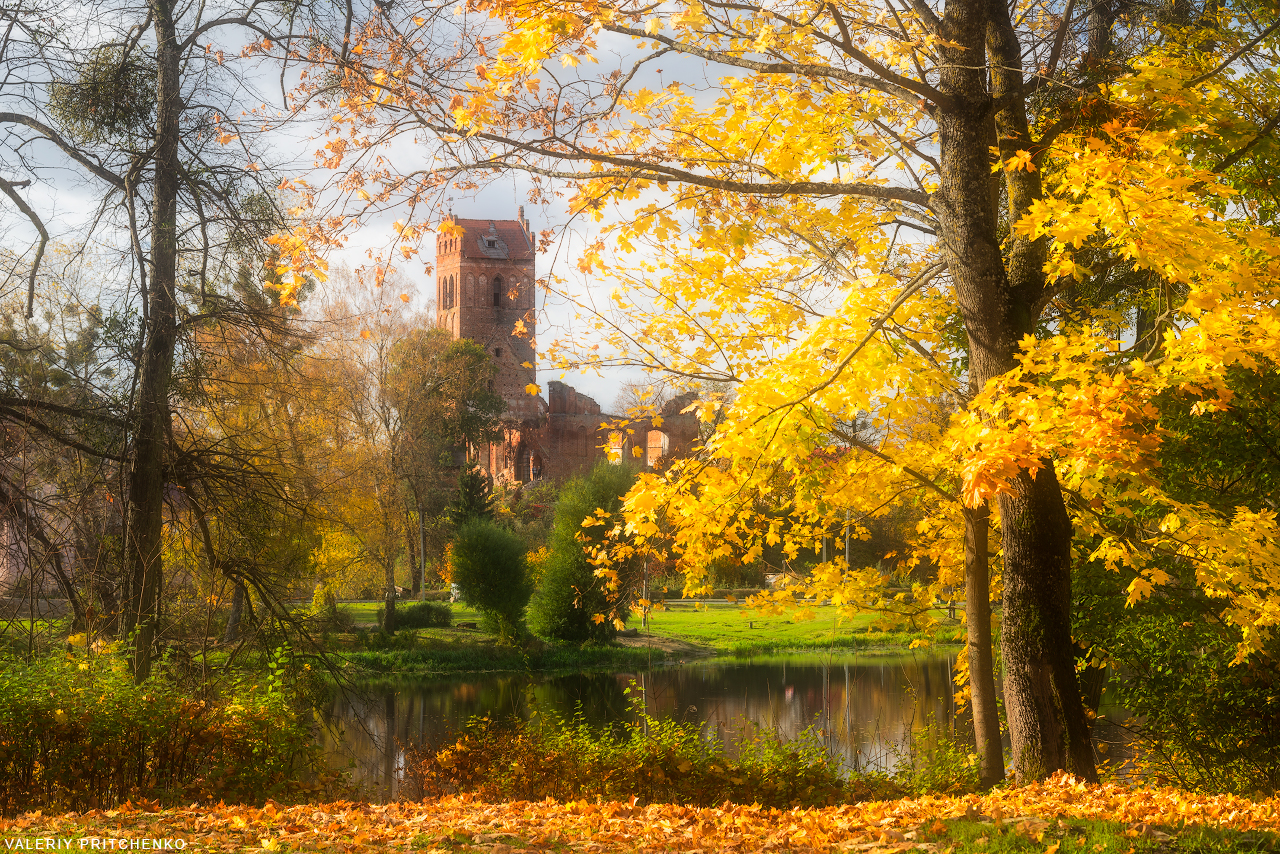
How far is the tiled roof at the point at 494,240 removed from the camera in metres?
73.7

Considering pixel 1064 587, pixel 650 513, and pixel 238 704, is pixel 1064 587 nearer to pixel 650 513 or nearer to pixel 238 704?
pixel 650 513

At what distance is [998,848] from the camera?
365 centimetres

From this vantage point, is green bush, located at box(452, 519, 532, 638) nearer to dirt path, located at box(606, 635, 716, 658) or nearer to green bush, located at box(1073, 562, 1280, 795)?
dirt path, located at box(606, 635, 716, 658)

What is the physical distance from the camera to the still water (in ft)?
42.9

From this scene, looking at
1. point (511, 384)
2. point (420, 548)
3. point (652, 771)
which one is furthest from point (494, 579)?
point (511, 384)

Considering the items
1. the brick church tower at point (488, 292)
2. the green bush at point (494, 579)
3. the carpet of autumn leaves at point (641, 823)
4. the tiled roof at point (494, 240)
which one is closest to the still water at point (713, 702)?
the green bush at point (494, 579)

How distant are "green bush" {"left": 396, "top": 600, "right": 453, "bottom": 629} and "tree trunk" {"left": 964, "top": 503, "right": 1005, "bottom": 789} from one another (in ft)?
69.1

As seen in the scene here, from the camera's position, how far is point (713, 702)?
59.6ft

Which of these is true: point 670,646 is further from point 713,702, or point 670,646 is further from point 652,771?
point 652,771

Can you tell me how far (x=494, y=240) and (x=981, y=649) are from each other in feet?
239

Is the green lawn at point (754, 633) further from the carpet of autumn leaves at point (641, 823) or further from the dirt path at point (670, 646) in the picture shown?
the carpet of autumn leaves at point (641, 823)

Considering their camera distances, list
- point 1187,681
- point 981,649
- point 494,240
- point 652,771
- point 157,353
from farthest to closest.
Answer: point 494,240, point 652,771, point 157,353, point 1187,681, point 981,649

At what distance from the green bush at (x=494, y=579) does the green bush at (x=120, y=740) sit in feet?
58.3

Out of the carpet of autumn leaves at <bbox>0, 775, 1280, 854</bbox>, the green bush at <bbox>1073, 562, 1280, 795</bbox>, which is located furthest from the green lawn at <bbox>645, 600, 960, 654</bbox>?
the carpet of autumn leaves at <bbox>0, 775, 1280, 854</bbox>
